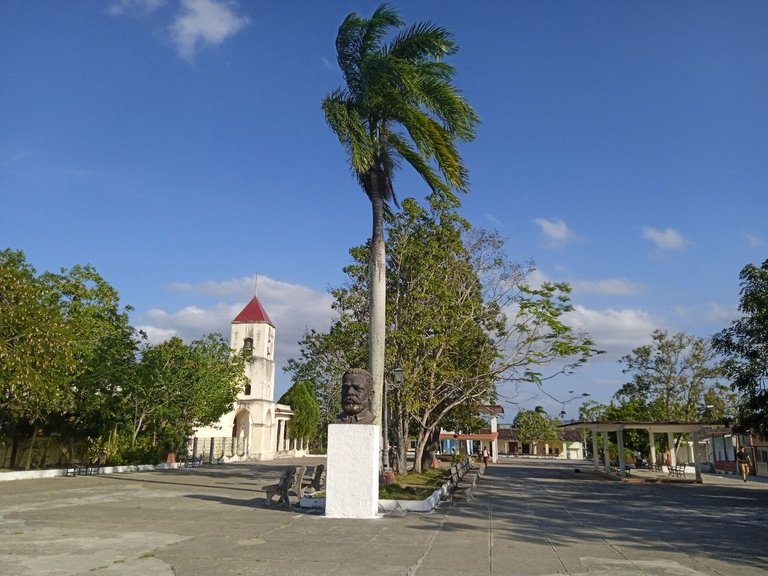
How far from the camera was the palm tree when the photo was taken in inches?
585

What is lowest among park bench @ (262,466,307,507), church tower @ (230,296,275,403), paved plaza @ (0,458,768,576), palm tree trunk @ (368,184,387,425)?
paved plaza @ (0,458,768,576)

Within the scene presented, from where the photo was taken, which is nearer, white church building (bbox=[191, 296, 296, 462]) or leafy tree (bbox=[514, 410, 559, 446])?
white church building (bbox=[191, 296, 296, 462])

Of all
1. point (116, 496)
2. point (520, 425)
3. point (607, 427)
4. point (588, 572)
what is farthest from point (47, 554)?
point (520, 425)

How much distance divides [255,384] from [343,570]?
39.2 meters

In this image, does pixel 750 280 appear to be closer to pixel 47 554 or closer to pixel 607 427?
pixel 607 427

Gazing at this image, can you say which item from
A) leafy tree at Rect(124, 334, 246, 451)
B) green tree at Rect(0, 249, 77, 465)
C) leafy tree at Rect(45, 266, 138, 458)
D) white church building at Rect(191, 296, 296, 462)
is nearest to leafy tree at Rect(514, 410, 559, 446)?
white church building at Rect(191, 296, 296, 462)

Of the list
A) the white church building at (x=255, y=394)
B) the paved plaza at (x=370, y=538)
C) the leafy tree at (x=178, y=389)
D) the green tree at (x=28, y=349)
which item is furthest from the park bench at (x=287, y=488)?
the white church building at (x=255, y=394)

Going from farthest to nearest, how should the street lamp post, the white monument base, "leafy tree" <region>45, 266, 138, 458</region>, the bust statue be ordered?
"leafy tree" <region>45, 266, 138, 458</region>
the street lamp post
the bust statue
the white monument base

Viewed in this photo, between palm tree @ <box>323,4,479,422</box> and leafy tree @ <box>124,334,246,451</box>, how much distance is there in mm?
16052

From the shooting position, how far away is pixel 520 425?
83688mm

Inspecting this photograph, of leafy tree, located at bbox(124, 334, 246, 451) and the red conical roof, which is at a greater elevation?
the red conical roof

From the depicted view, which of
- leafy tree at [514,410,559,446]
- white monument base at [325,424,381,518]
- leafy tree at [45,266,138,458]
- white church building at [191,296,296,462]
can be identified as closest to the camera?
white monument base at [325,424,381,518]

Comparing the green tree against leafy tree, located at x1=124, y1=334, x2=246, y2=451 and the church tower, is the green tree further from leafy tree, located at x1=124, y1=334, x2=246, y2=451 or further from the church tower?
the church tower

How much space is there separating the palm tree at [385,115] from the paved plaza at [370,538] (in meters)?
4.21
